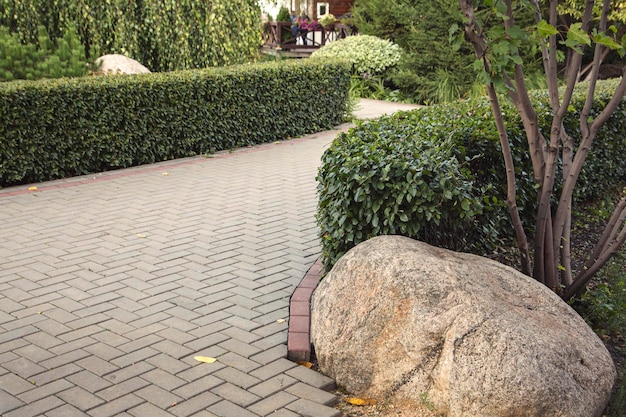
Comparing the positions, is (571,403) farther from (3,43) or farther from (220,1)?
(220,1)

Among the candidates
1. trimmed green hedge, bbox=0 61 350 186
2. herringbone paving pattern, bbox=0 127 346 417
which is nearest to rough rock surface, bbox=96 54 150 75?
trimmed green hedge, bbox=0 61 350 186

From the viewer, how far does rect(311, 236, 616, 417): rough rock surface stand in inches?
139

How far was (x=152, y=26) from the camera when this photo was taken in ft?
44.1

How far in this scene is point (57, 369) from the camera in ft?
14.0

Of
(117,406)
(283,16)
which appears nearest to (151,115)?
(117,406)

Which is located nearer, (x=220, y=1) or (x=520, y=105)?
(x=520, y=105)

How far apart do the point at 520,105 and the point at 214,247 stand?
304cm

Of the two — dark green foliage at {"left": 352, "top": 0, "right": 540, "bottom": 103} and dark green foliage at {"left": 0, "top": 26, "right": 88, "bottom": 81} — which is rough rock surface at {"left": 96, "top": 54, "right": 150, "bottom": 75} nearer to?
dark green foliage at {"left": 0, "top": 26, "right": 88, "bottom": 81}

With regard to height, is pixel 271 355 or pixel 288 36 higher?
pixel 288 36

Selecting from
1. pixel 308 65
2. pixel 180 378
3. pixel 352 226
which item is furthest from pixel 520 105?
pixel 308 65

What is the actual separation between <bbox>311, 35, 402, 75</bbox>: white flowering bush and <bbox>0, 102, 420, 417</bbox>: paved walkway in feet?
33.3

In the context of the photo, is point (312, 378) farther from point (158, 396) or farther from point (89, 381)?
point (89, 381)

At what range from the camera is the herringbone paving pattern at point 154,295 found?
4000mm

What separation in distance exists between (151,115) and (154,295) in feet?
16.5
